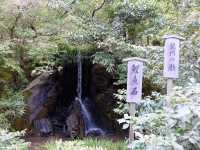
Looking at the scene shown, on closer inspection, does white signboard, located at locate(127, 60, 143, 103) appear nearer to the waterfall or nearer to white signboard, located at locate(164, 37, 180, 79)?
white signboard, located at locate(164, 37, 180, 79)

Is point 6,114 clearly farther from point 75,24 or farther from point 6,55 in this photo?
point 75,24

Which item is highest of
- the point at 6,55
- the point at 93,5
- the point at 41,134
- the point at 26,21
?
the point at 93,5

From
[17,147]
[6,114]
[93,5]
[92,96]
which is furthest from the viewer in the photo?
[92,96]

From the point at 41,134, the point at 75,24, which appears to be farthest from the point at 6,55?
the point at 41,134

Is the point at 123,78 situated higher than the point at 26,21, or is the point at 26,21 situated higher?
the point at 26,21

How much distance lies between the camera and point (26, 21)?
887 centimetres

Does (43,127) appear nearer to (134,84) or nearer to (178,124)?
(134,84)

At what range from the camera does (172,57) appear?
17.4 ft

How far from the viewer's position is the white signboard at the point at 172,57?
5.22m

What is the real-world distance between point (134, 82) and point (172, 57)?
0.70 metres

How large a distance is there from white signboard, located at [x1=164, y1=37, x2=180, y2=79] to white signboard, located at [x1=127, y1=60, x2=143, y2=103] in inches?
17.6

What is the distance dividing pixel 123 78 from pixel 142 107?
3.22 m

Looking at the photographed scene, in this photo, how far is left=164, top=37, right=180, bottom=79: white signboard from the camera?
5.22m

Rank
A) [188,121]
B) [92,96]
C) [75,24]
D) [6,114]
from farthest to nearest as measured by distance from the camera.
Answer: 1. [92,96]
2. [75,24]
3. [6,114]
4. [188,121]
